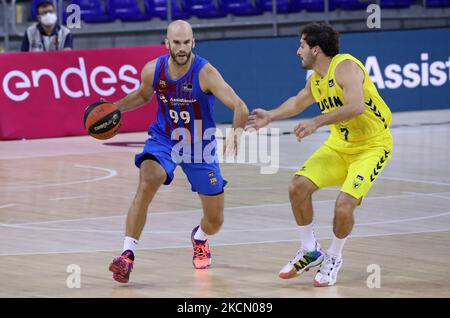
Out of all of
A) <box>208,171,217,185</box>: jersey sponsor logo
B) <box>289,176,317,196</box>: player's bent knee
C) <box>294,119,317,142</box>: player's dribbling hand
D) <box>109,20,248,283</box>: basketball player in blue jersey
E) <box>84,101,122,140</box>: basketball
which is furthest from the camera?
<box>84,101,122,140</box>: basketball

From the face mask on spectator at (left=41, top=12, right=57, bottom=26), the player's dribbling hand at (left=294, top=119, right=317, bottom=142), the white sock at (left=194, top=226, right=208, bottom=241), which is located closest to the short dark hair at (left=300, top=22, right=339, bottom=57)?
the player's dribbling hand at (left=294, top=119, right=317, bottom=142)

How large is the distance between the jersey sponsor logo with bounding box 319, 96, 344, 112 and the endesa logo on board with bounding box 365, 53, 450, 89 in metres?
13.3

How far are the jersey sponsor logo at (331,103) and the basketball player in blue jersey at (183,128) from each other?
636mm

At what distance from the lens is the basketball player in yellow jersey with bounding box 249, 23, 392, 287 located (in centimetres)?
964

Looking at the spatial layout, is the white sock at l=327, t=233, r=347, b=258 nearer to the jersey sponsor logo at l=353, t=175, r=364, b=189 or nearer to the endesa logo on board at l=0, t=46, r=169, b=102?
the jersey sponsor logo at l=353, t=175, r=364, b=189

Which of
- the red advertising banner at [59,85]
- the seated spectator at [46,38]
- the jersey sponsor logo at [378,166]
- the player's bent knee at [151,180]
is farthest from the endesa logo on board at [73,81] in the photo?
the jersey sponsor logo at [378,166]

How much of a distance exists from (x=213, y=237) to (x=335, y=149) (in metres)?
2.38

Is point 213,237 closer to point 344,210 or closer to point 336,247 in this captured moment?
point 336,247

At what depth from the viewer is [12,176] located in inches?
655

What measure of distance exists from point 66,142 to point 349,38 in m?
5.99

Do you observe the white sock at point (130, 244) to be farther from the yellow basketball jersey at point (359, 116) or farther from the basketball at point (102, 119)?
the yellow basketball jersey at point (359, 116)

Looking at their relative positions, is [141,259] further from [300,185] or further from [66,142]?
[66,142]
